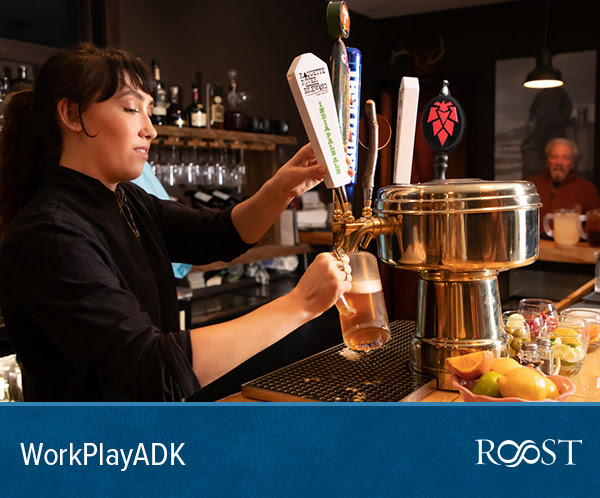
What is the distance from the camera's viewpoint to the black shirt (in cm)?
100

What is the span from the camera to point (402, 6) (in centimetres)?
614

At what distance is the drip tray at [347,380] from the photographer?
1.14m

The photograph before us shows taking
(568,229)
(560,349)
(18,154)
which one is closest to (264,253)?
(568,229)

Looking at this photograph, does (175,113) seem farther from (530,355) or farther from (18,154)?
(530,355)

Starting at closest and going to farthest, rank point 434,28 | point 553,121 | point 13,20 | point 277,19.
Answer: point 13,20
point 277,19
point 553,121
point 434,28

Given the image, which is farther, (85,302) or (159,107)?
(159,107)

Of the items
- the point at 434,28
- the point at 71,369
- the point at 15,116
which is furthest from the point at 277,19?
the point at 71,369

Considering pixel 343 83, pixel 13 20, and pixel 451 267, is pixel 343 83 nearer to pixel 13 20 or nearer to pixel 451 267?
pixel 451 267

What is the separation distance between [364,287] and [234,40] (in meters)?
4.08
